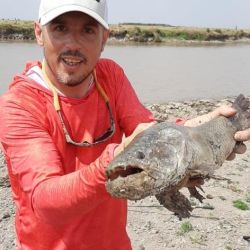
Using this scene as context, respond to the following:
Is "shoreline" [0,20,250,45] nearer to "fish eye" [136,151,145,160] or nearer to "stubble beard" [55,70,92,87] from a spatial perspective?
"stubble beard" [55,70,92,87]

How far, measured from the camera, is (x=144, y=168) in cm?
→ 230

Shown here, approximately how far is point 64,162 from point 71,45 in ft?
2.65

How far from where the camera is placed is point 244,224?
8.09 metres

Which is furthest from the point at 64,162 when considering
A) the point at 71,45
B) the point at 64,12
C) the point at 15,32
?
the point at 15,32

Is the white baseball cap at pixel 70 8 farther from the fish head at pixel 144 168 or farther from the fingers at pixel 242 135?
the fingers at pixel 242 135

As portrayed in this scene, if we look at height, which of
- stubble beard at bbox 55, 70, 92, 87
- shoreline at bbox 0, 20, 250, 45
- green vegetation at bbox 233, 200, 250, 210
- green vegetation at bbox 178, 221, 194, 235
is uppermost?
stubble beard at bbox 55, 70, 92, 87

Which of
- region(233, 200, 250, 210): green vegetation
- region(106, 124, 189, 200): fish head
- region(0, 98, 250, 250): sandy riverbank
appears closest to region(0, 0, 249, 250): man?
region(106, 124, 189, 200): fish head

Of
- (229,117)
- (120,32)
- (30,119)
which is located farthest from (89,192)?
(120,32)

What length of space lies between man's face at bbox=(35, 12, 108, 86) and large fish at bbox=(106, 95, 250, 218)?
0.75 metres

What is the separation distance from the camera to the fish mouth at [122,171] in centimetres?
227

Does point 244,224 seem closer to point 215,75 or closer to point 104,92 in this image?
point 104,92

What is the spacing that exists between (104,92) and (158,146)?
1192mm

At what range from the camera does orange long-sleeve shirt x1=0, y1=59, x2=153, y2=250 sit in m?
2.51

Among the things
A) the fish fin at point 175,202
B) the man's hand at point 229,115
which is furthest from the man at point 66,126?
the man's hand at point 229,115
